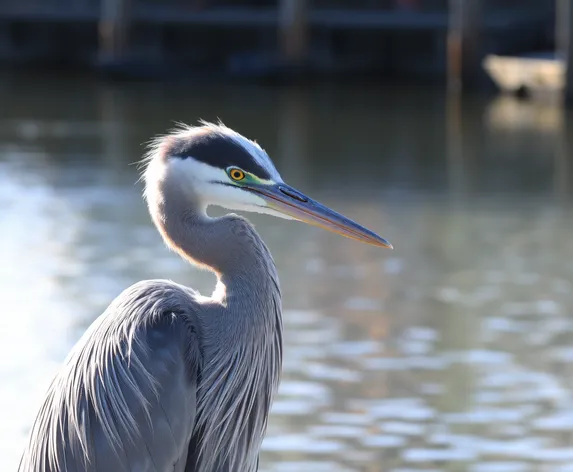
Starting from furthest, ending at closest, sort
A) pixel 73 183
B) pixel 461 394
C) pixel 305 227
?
pixel 73 183
pixel 305 227
pixel 461 394

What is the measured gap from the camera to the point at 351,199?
11.9 m

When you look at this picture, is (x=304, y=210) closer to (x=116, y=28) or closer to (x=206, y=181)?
(x=206, y=181)

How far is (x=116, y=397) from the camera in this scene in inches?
140

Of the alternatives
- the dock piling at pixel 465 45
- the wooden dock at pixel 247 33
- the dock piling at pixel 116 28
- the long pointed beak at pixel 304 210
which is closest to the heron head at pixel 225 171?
the long pointed beak at pixel 304 210

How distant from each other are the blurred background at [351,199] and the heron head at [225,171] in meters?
2.32

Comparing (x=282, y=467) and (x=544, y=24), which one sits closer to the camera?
(x=282, y=467)

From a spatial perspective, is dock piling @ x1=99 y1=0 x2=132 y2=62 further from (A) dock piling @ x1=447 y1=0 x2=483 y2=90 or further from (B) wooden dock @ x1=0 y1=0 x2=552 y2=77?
(A) dock piling @ x1=447 y1=0 x2=483 y2=90

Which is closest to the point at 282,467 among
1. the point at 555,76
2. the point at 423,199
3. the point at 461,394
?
the point at 461,394

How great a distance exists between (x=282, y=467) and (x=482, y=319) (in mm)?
2611

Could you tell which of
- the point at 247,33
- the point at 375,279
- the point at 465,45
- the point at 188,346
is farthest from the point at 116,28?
the point at 188,346

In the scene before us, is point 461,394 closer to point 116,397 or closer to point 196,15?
point 116,397

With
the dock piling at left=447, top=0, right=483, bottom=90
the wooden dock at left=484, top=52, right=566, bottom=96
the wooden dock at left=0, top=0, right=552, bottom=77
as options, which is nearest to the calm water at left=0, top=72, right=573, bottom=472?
the wooden dock at left=484, top=52, right=566, bottom=96

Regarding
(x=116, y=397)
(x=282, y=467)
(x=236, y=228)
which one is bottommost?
(x=282, y=467)

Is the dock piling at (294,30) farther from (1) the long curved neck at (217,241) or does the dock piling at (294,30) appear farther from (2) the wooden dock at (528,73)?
(1) the long curved neck at (217,241)
